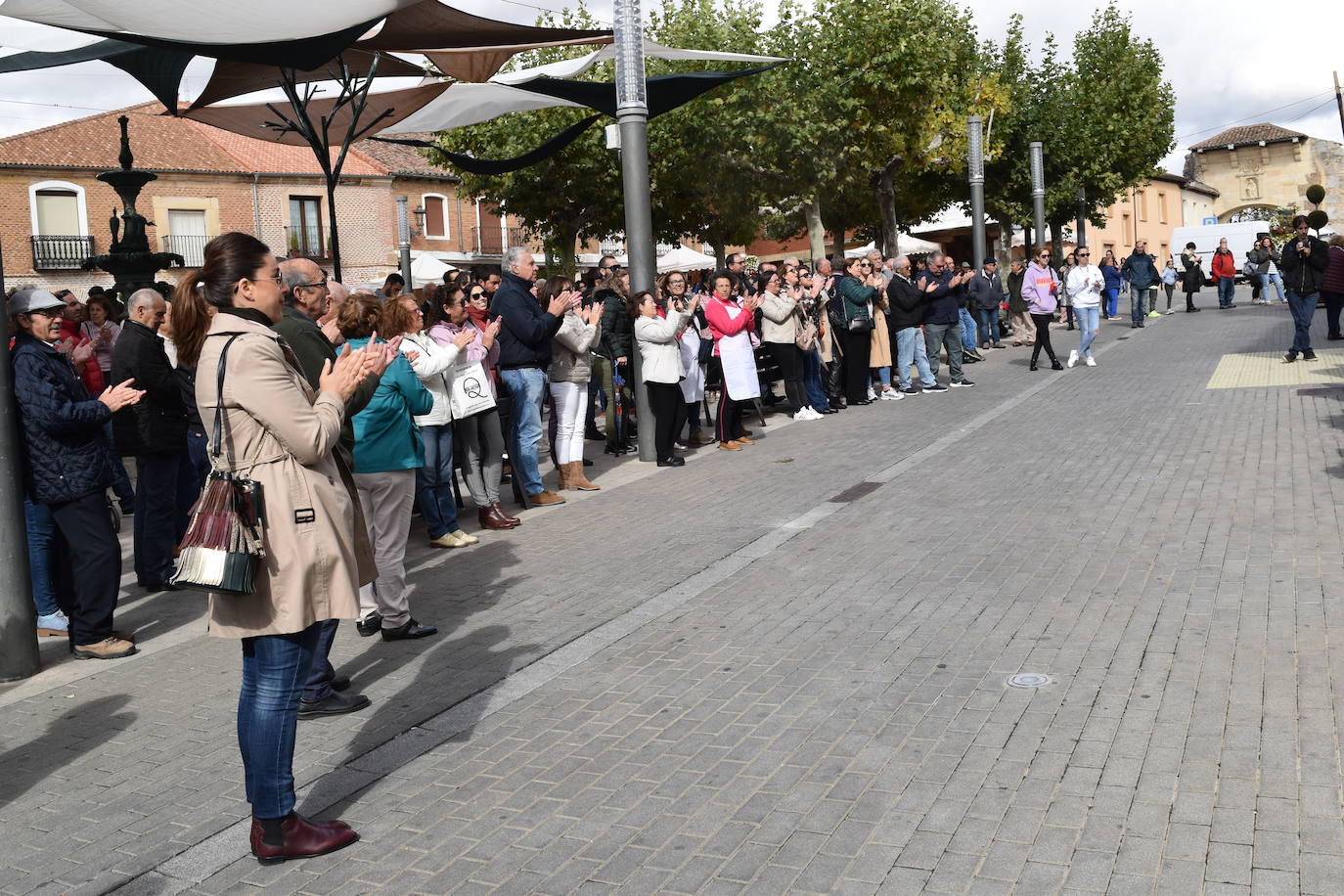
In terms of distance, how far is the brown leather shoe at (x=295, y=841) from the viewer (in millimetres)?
3791

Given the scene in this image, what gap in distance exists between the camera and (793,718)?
15.4 ft

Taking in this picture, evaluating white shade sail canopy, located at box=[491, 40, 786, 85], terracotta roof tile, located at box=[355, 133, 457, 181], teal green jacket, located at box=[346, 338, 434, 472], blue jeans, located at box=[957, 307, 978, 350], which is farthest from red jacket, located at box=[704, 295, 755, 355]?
terracotta roof tile, located at box=[355, 133, 457, 181]

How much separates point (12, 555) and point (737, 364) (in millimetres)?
7634

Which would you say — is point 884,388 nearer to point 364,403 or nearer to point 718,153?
point 364,403

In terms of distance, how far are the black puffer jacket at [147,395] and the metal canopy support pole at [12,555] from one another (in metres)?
1.35

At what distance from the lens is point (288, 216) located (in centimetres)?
4344

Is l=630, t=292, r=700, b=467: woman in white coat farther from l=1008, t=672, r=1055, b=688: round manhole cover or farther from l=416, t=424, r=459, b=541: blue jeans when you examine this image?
l=1008, t=672, r=1055, b=688: round manhole cover

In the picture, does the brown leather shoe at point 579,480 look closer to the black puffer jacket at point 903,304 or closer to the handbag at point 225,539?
the black puffer jacket at point 903,304

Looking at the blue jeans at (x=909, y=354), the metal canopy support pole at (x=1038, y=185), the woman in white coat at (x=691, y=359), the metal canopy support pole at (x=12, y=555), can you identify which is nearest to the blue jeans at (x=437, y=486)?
the metal canopy support pole at (x=12, y=555)

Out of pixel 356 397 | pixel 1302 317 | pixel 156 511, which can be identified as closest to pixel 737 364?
pixel 156 511

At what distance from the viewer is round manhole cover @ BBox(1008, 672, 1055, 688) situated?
487 cm

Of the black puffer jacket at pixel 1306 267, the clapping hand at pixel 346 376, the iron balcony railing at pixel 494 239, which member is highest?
the iron balcony railing at pixel 494 239

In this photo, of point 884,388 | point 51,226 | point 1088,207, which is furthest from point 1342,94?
point 51,226

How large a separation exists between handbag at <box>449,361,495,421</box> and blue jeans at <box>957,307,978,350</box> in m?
14.0
